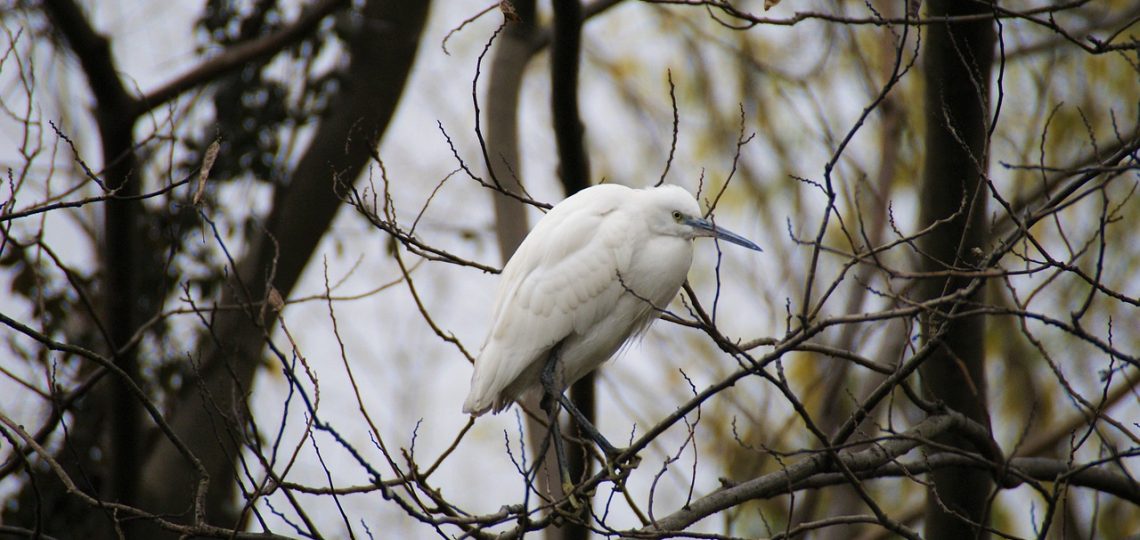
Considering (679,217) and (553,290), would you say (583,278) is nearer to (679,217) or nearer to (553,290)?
(553,290)

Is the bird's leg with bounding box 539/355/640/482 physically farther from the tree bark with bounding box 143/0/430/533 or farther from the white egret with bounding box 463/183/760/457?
the tree bark with bounding box 143/0/430/533

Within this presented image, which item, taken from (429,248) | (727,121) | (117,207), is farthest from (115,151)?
(727,121)

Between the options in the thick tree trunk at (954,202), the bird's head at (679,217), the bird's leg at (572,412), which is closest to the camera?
the thick tree trunk at (954,202)

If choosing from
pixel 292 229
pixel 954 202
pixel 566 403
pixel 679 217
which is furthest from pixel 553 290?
pixel 292 229

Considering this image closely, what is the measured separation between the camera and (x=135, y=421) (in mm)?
4348

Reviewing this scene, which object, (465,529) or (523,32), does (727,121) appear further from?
(465,529)

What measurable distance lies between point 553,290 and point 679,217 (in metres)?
0.53

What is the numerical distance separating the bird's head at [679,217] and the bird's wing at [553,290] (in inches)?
7.2

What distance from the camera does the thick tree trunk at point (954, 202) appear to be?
3.22 meters

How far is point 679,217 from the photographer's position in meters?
3.74

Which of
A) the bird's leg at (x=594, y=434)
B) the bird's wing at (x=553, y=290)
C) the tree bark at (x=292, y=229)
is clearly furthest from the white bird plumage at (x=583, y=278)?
the tree bark at (x=292, y=229)

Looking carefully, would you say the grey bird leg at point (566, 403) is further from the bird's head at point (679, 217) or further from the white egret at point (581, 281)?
the bird's head at point (679, 217)

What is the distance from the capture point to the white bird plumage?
362 centimetres

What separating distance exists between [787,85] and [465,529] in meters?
5.65
